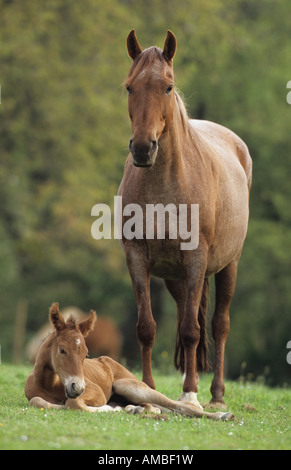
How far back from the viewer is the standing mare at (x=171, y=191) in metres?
6.55

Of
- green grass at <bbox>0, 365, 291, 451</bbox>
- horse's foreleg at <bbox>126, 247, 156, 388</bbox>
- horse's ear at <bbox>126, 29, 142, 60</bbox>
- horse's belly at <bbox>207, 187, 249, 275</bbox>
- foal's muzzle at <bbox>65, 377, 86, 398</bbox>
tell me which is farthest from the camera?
horse's belly at <bbox>207, 187, 249, 275</bbox>

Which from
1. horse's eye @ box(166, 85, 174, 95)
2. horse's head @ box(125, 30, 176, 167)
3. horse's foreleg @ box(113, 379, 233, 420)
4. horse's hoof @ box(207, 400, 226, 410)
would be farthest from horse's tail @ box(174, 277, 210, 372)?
horse's eye @ box(166, 85, 174, 95)

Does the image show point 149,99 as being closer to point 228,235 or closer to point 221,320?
point 228,235

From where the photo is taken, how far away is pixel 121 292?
93.5 feet

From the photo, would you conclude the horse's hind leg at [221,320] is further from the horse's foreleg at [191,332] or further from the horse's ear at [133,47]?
the horse's ear at [133,47]

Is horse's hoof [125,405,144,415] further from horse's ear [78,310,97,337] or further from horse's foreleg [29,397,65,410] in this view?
horse's ear [78,310,97,337]

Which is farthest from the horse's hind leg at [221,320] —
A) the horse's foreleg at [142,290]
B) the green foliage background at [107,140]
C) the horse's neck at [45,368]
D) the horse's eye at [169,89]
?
the green foliage background at [107,140]

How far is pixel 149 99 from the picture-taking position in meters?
6.50

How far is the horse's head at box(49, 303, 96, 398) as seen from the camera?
6.58 m

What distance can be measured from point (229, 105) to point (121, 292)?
7681 millimetres

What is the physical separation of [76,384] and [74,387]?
4 cm

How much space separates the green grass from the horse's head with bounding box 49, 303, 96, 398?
0.25 metres

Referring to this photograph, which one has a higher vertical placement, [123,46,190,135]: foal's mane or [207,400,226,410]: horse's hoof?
[123,46,190,135]: foal's mane

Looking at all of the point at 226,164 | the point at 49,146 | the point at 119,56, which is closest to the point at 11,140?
the point at 49,146
